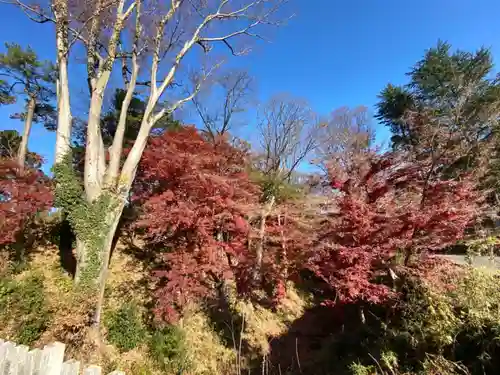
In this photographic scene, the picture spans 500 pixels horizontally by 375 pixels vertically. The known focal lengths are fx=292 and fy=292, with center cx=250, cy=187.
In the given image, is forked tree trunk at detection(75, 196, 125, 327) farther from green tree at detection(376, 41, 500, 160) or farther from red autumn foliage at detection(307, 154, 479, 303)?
green tree at detection(376, 41, 500, 160)

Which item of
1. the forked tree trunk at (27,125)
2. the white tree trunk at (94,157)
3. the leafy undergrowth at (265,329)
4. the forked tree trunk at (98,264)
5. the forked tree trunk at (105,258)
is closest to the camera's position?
the leafy undergrowth at (265,329)

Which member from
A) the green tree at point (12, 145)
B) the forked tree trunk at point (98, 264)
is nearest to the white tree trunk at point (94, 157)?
the forked tree trunk at point (98, 264)

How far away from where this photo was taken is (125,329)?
22.8 ft

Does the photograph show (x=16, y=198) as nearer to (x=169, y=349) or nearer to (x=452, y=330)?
(x=169, y=349)

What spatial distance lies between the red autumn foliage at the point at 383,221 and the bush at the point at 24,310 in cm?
567

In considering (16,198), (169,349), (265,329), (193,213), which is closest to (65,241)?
(16,198)

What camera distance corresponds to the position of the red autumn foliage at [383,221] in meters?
5.45

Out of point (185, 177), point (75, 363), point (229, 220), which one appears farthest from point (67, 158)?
point (75, 363)

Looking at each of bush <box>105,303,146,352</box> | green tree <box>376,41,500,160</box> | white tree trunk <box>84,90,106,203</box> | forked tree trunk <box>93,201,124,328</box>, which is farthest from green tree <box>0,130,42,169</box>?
green tree <box>376,41,500,160</box>

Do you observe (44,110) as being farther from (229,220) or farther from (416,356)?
(416,356)

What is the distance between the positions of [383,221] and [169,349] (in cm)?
559

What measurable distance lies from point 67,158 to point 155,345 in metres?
5.34

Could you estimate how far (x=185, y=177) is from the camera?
7.58 m

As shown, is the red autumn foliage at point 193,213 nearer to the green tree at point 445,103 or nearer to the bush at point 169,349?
the bush at point 169,349
